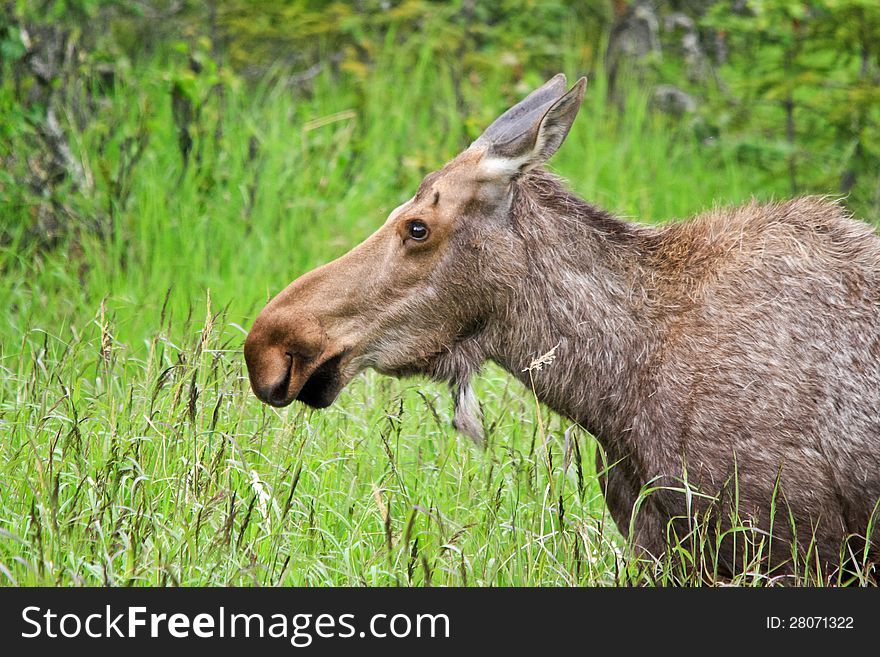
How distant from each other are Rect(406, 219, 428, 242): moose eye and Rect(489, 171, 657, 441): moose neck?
0.34 metres

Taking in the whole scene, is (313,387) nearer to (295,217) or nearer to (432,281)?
(432,281)

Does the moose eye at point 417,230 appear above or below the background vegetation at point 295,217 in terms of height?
above

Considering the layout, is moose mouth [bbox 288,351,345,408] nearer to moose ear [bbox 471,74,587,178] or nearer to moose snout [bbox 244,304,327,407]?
moose snout [bbox 244,304,327,407]

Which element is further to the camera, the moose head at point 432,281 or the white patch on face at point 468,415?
the white patch on face at point 468,415

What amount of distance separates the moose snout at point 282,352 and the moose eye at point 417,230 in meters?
0.47

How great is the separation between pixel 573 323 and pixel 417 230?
647 mm

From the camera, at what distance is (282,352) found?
164 inches

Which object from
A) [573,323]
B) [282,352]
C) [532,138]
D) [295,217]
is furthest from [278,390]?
[295,217]

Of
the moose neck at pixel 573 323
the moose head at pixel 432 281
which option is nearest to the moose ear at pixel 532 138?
the moose head at pixel 432 281

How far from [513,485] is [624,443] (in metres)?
0.75

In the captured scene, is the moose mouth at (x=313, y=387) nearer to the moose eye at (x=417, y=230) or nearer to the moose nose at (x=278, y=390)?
the moose nose at (x=278, y=390)

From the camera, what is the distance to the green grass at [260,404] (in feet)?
13.2

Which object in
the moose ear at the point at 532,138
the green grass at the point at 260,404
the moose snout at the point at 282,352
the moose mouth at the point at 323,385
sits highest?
the moose ear at the point at 532,138

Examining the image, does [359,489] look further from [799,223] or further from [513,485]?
[799,223]
